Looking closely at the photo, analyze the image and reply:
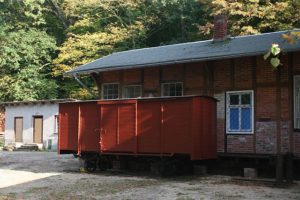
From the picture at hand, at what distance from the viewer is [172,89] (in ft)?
62.9

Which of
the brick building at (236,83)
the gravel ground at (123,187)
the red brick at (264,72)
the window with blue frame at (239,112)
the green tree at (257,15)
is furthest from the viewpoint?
the green tree at (257,15)

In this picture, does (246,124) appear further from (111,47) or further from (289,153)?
(111,47)

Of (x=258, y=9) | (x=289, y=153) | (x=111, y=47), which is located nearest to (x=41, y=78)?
(x=111, y=47)

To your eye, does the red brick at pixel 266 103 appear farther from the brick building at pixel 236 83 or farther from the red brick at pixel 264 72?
the red brick at pixel 264 72

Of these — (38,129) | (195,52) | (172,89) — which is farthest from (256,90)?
(38,129)

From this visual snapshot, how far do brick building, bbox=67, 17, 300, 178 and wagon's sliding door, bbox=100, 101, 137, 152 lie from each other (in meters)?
2.19

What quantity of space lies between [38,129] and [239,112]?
19452 millimetres

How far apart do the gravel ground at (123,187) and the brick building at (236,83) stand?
1.80 metres

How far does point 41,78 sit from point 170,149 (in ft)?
81.0

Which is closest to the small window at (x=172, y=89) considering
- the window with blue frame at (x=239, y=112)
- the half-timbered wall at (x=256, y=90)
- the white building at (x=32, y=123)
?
the half-timbered wall at (x=256, y=90)

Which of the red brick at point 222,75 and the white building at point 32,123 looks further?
the white building at point 32,123

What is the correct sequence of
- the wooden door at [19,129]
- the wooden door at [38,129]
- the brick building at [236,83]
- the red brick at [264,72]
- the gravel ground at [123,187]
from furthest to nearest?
the wooden door at [19,129] < the wooden door at [38,129] < the red brick at [264,72] < the brick building at [236,83] < the gravel ground at [123,187]

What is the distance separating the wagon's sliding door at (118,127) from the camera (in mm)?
16922

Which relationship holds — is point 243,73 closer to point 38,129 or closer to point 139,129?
point 139,129
